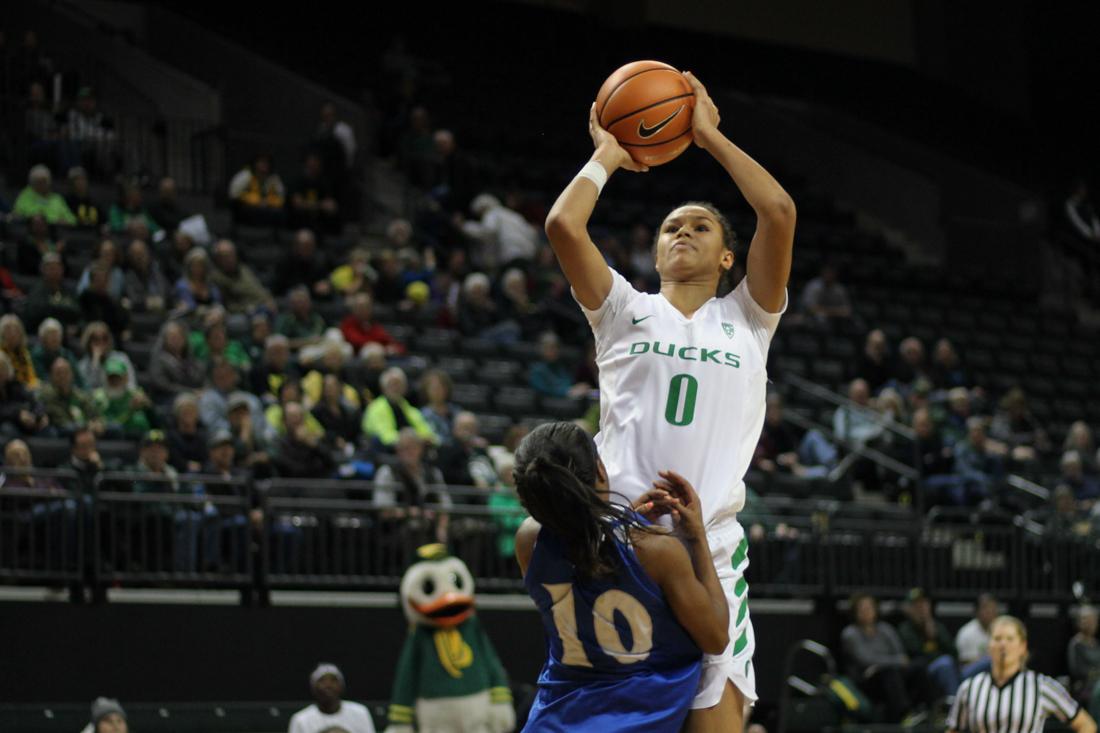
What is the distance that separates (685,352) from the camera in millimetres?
4527

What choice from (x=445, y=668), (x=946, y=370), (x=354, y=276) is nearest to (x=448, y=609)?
(x=445, y=668)

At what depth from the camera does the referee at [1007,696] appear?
8.45 meters

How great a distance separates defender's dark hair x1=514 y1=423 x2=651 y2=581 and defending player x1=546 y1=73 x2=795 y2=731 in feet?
1.32

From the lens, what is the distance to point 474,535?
1158 centimetres

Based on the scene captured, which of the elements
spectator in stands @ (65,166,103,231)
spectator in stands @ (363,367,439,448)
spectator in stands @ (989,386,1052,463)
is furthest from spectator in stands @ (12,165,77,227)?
spectator in stands @ (989,386,1052,463)

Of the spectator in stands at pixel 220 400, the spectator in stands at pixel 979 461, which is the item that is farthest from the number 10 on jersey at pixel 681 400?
the spectator in stands at pixel 979 461

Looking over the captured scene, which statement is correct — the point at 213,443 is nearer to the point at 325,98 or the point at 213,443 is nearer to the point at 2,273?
the point at 2,273

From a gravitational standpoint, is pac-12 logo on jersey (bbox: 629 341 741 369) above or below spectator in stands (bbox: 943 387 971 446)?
above

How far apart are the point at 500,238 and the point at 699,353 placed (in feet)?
39.3

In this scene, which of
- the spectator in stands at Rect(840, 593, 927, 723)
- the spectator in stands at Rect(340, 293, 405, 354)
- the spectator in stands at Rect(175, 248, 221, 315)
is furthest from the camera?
the spectator in stands at Rect(340, 293, 405, 354)

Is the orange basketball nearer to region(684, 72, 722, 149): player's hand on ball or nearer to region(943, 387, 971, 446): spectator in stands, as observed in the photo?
region(684, 72, 722, 149): player's hand on ball

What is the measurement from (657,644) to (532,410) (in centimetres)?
984

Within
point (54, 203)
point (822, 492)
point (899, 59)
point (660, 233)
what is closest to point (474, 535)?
point (822, 492)

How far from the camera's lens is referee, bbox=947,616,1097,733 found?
8.45 m
